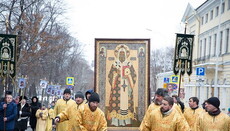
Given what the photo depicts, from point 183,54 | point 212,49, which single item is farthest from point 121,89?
point 212,49

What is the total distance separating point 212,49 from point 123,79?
2512 cm

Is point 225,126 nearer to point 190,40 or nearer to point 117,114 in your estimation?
point 117,114

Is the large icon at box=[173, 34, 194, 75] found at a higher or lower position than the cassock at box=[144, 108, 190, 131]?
higher

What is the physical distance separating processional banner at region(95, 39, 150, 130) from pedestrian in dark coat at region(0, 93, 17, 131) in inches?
116

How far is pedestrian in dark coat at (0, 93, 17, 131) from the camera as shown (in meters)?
11.6

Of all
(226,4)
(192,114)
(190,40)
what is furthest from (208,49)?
(192,114)

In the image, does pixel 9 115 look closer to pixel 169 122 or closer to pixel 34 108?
pixel 34 108

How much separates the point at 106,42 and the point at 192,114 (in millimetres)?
3689

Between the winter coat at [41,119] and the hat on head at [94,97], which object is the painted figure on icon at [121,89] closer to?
the winter coat at [41,119]

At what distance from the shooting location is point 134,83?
13469 millimetres

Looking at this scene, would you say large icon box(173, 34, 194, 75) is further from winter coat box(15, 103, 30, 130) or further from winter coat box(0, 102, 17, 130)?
winter coat box(15, 103, 30, 130)

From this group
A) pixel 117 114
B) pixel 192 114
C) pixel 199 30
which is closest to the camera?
pixel 192 114

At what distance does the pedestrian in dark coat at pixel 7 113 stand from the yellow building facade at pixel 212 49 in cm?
1618

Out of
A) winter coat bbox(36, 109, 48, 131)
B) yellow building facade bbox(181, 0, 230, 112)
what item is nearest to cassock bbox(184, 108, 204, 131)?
winter coat bbox(36, 109, 48, 131)
